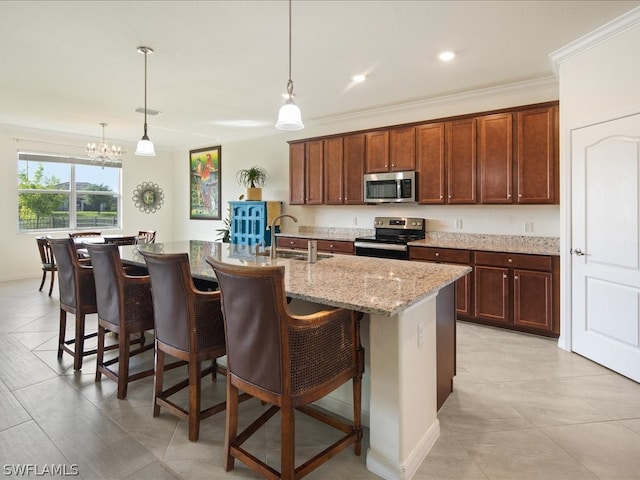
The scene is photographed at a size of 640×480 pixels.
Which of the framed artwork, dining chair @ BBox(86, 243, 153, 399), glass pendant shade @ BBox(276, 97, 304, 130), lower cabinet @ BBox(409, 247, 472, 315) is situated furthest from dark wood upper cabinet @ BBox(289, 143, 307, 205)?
dining chair @ BBox(86, 243, 153, 399)

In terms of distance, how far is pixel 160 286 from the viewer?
218 centimetres

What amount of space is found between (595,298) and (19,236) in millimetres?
8365

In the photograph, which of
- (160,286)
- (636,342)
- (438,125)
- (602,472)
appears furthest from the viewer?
(438,125)

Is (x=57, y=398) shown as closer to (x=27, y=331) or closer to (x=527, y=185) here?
(x=27, y=331)

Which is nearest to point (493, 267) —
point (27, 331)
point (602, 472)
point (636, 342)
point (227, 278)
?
point (636, 342)

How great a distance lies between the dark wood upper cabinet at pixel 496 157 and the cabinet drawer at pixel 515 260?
637 mm

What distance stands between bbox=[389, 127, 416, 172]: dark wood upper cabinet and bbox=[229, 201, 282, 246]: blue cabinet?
2259mm

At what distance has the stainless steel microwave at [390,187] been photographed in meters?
4.79

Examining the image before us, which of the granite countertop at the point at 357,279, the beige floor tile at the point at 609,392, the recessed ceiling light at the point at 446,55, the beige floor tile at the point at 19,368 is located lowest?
the beige floor tile at the point at 609,392

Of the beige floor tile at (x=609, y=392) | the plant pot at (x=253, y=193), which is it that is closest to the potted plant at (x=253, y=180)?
the plant pot at (x=253, y=193)

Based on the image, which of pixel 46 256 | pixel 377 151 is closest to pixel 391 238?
pixel 377 151

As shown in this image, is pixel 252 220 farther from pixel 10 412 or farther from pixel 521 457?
pixel 521 457

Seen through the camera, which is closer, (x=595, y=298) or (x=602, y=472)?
(x=602, y=472)

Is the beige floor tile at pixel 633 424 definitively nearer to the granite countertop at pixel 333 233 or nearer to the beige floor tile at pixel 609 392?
the beige floor tile at pixel 609 392
